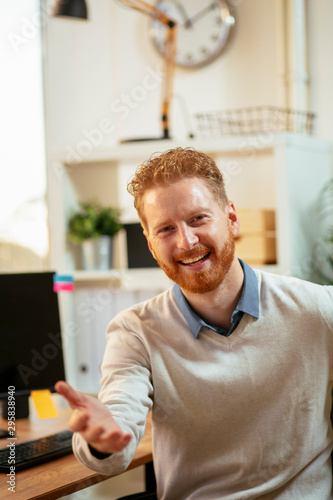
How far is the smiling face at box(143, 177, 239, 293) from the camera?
142cm

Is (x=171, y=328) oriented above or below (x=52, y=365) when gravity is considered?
above

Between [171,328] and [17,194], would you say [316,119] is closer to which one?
[17,194]

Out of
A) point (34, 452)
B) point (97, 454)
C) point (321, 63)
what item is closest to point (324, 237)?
point (321, 63)

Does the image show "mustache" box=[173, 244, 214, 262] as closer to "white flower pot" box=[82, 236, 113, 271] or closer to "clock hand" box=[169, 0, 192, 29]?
"white flower pot" box=[82, 236, 113, 271]

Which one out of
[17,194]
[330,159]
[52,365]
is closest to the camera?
[52,365]

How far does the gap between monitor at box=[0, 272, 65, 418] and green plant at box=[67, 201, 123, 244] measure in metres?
0.91

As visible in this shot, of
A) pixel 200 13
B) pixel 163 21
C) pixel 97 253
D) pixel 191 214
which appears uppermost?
pixel 200 13

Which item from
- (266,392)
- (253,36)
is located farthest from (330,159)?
(266,392)

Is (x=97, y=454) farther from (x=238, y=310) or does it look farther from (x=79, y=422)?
(x=238, y=310)

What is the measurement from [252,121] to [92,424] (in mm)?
2044

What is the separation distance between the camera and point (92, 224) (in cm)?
283

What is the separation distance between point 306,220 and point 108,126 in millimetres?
1149

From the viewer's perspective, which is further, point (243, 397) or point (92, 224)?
point (92, 224)

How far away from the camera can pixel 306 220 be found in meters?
2.66
